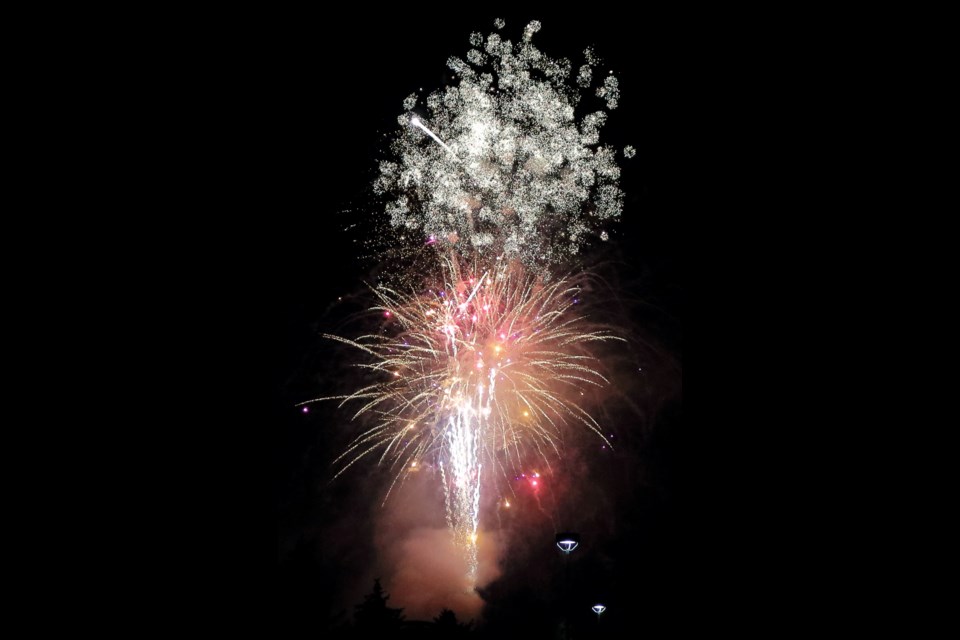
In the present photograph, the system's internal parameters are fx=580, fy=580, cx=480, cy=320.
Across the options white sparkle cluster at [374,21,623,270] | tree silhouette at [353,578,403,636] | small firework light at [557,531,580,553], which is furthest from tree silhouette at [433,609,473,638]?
white sparkle cluster at [374,21,623,270]

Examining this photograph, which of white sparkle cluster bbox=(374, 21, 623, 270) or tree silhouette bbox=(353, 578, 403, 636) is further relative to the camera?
tree silhouette bbox=(353, 578, 403, 636)

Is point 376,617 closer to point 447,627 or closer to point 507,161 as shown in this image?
point 447,627

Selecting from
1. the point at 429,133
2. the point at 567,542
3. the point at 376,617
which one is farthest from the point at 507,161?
the point at 376,617

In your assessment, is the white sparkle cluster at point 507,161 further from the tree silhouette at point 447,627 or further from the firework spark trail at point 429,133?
the tree silhouette at point 447,627

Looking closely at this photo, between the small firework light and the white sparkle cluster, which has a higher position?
the white sparkle cluster

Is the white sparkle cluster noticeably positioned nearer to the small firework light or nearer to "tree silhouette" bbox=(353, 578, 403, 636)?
the small firework light

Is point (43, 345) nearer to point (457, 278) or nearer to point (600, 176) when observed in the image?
point (457, 278)

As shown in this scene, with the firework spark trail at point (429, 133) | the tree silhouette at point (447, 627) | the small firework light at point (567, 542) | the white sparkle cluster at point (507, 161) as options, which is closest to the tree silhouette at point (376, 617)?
the tree silhouette at point (447, 627)
